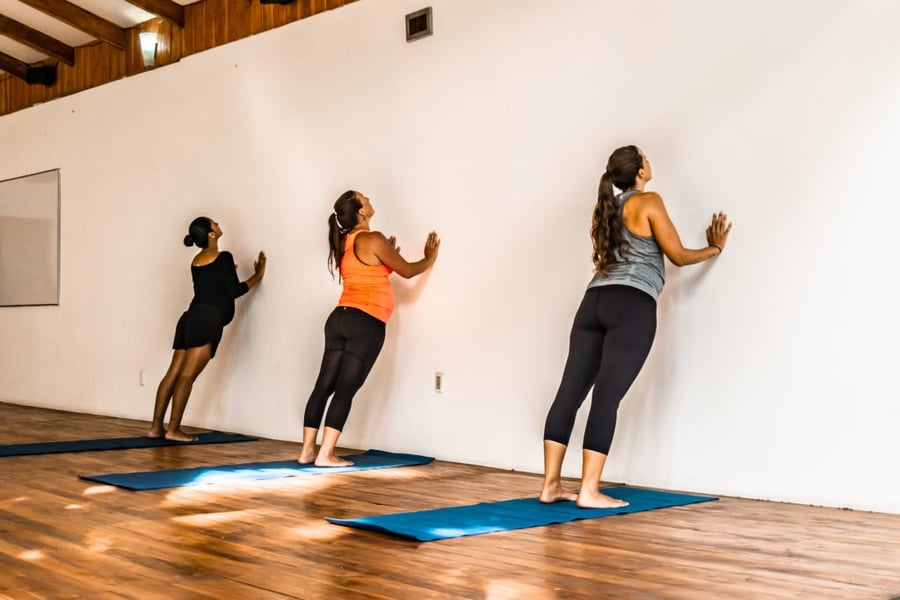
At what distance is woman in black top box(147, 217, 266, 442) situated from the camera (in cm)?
597

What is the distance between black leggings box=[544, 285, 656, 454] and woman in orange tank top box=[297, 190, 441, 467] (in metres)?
1.43

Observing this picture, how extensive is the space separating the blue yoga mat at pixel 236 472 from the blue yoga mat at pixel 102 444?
1.09m

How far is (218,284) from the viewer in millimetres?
5996

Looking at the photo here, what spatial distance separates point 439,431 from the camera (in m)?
5.30

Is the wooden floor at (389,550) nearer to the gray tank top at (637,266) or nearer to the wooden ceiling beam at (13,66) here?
the gray tank top at (637,266)

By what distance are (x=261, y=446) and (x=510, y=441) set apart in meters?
1.76

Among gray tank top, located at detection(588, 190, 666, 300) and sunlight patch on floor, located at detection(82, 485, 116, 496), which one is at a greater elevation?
gray tank top, located at detection(588, 190, 666, 300)

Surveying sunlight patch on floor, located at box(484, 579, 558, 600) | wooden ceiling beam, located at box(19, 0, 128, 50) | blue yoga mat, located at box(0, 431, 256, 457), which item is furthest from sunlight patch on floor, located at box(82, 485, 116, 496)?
wooden ceiling beam, located at box(19, 0, 128, 50)

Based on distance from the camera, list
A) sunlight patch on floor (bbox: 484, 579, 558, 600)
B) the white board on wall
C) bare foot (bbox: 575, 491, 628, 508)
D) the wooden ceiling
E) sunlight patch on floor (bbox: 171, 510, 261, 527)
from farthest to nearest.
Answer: the white board on wall
the wooden ceiling
bare foot (bbox: 575, 491, 628, 508)
sunlight patch on floor (bbox: 171, 510, 261, 527)
sunlight patch on floor (bbox: 484, 579, 558, 600)

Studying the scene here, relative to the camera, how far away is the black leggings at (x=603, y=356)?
366cm

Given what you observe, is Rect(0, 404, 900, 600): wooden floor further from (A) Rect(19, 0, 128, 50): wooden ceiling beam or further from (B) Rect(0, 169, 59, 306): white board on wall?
(B) Rect(0, 169, 59, 306): white board on wall

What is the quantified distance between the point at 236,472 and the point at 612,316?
6.56 feet

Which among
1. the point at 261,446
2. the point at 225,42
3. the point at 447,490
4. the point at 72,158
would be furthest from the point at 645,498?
the point at 72,158

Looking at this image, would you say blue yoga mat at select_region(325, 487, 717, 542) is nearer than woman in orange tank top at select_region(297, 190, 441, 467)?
Yes
